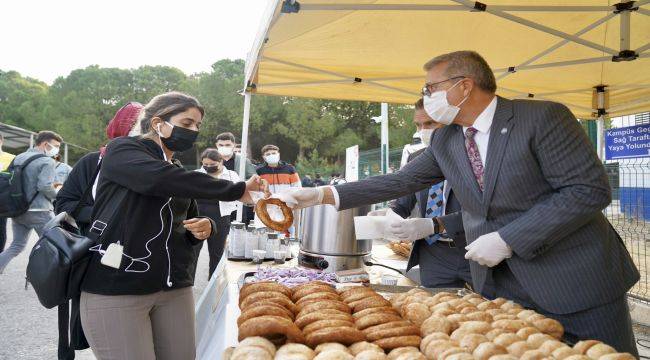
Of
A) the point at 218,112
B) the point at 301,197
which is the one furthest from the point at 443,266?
the point at 218,112

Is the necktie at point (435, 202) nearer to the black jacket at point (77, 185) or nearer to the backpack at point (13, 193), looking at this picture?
the black jacket at point (77, 185)

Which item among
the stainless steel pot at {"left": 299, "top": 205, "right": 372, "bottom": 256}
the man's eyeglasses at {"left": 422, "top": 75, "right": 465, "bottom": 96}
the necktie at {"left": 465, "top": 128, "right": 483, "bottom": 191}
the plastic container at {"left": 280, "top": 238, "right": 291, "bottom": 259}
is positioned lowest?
the plastic container at {"left": 280, "top": 238, "right": 291, "bottom": 259}

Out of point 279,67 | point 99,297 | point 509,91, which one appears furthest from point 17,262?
point 509,91

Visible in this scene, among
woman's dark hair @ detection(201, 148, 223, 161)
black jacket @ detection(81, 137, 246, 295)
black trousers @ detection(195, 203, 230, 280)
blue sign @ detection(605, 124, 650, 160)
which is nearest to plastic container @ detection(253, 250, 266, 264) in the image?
black jacket @ detection(81, 137, 246, 295)

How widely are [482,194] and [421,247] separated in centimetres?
105

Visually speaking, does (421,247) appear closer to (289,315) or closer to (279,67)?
(289,315)

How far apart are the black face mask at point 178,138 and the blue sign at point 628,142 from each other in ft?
26.0

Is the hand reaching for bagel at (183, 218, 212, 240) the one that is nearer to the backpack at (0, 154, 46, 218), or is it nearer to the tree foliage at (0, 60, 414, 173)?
the backpack at (0, 154, 46, 218)

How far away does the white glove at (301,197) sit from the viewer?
2.52 meters

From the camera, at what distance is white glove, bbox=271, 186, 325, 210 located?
8.26ft

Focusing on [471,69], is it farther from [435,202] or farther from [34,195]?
[34,195]

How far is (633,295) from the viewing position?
5.89m

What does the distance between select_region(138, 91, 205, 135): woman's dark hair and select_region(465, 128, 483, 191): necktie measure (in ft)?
5.15

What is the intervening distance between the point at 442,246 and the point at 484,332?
1.47 m
